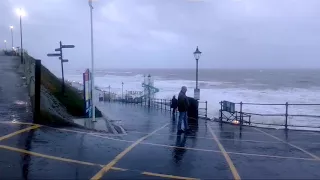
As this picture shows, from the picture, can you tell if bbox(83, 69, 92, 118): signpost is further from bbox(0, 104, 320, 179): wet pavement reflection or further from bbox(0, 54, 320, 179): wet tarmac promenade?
bbox(0, 104, 320, 179): wet pavement reflection

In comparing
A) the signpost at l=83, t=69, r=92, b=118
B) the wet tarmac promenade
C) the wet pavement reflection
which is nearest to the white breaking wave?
the signpost at l=83, t=69, r=92, b=118

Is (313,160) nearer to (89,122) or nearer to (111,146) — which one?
(111,146)

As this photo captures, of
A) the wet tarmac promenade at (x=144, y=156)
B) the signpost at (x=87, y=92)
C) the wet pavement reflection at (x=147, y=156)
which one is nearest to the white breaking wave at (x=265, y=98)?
the signpost at (x=87, y=92)

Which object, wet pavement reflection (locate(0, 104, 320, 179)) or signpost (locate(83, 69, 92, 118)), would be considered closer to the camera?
wet pavement reflection (locate(0, 104, 320, 179))

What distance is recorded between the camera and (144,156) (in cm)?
846

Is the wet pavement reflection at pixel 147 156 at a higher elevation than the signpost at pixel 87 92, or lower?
lower

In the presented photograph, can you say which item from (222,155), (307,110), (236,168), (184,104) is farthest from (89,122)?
Answer: (307,110)

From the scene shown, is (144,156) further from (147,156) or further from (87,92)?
(87,92)

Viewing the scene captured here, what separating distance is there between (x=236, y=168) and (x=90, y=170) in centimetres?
324

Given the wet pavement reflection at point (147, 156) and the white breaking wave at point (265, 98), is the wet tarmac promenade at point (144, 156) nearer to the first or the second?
the wet pavement reflection at point (147, 156)

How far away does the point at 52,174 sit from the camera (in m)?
6.60

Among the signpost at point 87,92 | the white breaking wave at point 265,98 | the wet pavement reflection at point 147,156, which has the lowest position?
the white breaking wave at point 265,98

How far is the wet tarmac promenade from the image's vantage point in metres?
6.92

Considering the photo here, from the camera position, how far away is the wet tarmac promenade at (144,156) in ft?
22.7
